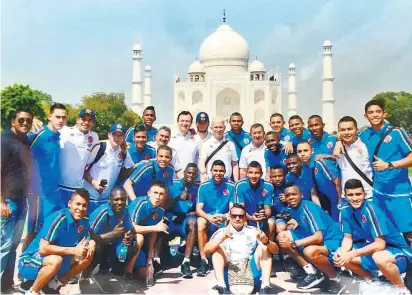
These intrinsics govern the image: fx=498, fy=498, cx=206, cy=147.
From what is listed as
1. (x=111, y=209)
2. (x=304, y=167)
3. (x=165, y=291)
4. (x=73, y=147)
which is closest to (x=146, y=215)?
(x=111, y=209)

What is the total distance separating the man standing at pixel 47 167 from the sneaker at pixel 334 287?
2146 mm

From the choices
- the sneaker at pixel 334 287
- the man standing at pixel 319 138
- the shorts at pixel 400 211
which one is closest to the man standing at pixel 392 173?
the shorts at pixel 400 211

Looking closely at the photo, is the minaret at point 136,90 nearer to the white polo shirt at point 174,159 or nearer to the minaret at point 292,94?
the minaret at point 292,94

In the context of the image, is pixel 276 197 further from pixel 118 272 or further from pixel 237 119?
pixel 118 272

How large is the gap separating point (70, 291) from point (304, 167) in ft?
6.98

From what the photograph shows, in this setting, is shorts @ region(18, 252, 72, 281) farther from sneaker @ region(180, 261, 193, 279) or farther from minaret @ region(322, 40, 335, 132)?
minaret @ region(322, 40, 335, 132)

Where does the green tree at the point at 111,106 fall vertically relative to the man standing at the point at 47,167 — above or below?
above

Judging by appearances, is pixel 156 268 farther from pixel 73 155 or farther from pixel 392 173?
pixel 392 173

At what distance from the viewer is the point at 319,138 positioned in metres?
4.63

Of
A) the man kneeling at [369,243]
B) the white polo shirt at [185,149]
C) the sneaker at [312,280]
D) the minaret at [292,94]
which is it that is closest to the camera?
the man kneeling at [369,243]

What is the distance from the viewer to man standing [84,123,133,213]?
13.5ft

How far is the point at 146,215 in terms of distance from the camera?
Result: 385cm

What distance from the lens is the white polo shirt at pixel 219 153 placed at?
15.3 feet

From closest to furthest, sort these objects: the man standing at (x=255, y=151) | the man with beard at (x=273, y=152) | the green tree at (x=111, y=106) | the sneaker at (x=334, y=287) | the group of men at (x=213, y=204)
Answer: the group of men at (x=213, y=204) < the sneaker at (x=334, y=287) < the man with beard at (x=273, y=152) < the man standing at (x=255, y=151) < the green tree at (x=111, y=106)
